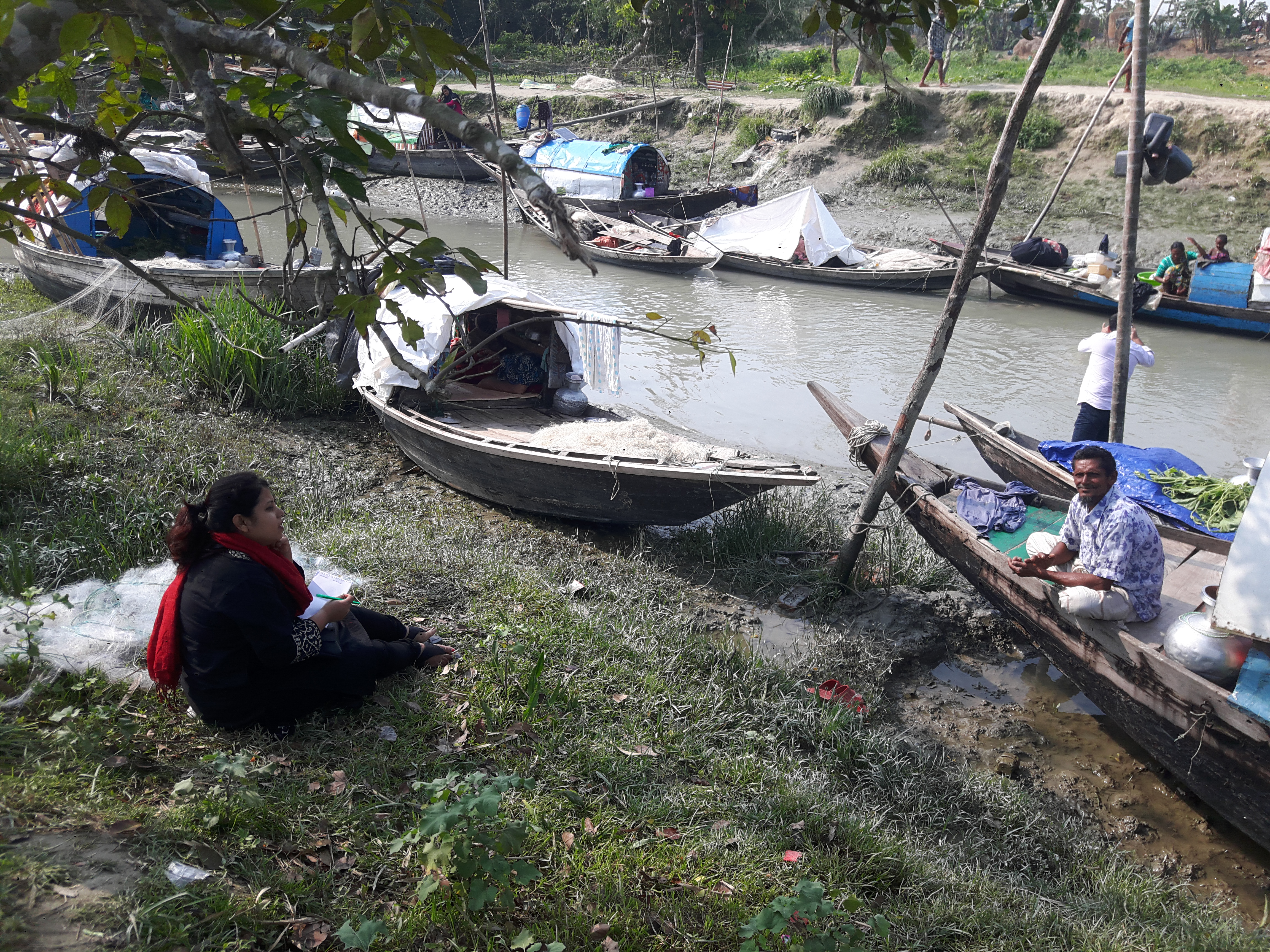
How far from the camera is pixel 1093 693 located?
14.6 feet

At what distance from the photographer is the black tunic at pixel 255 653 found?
3025mm

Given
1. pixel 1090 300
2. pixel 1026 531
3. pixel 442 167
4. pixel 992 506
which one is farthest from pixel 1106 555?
pixel 442 167

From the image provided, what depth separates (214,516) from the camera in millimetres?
3057

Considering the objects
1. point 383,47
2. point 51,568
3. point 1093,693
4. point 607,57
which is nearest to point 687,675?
point 1093,693

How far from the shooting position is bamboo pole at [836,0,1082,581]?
4.27 metres

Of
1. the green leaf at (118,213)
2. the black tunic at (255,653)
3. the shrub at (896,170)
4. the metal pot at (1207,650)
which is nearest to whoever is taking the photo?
the green leaf at (118,213)

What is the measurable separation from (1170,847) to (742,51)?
30.7m

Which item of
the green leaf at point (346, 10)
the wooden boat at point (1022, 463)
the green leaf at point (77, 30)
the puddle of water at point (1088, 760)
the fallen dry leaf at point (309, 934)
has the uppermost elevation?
the green leaf at point (346, 10)

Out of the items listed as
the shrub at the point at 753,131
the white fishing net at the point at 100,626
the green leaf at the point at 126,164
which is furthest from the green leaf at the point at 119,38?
the shrub at the point at 753,131

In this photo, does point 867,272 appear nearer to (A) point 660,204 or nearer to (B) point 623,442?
(A) point 660,204

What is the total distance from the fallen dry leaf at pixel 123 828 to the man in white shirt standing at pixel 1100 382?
264 inches

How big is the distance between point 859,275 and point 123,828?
47.5ft

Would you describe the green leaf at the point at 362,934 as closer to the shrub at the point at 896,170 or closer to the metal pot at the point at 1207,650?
the metal pot at the point at 1207,650

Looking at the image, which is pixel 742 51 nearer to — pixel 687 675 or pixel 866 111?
pixel 866 111
